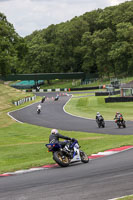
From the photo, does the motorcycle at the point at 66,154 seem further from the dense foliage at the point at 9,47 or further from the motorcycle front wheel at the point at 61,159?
the dense foliage at the point at 9,47

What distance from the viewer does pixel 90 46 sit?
376ft

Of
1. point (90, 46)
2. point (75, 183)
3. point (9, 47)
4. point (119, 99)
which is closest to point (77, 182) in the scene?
point (75, 183)

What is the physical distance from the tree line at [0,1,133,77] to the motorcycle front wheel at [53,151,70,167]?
7804cm

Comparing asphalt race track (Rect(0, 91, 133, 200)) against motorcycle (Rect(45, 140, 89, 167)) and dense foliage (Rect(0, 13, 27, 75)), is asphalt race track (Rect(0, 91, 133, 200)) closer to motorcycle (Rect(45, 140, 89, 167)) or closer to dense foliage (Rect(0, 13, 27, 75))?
motorcycle (Rect(45, 140, 89, 167))

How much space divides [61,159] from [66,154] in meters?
0.28

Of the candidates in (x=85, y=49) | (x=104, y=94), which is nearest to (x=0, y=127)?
(x=104, y=94)

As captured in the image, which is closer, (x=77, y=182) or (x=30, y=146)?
(x=77, y=182)

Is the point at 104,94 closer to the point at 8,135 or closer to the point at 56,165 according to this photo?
the point at 8,135

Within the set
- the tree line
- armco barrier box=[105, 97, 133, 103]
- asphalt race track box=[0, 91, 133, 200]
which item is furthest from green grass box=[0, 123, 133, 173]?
the tree line

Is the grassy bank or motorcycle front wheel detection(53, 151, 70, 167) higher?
motorcycle front wheel detection(53, 151, 70, 167)

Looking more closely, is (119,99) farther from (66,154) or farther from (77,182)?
(77,182)

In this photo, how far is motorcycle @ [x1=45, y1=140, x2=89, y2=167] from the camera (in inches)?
537

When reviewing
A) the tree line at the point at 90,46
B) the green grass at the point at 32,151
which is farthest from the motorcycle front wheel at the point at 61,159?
the tree line at the point at 90,46

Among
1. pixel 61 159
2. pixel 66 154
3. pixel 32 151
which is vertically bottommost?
pixel 32 151
